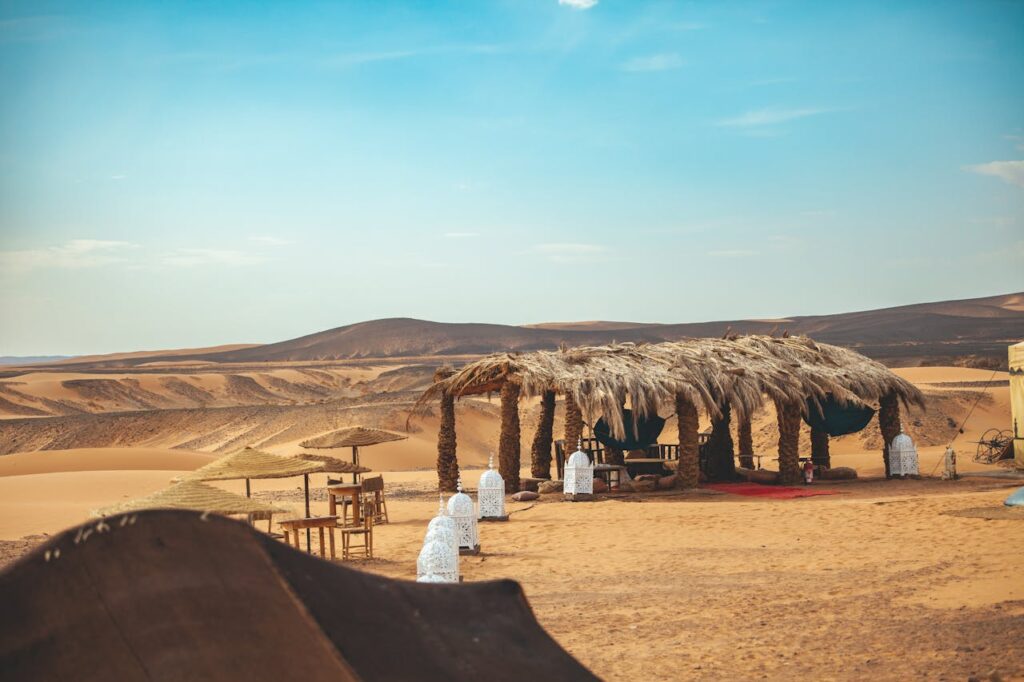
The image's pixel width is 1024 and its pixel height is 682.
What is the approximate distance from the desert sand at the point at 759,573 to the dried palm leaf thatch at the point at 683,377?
2081 mm

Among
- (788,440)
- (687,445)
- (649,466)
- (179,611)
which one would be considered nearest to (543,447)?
(649,466)

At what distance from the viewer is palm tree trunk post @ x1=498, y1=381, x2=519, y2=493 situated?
2147 cm

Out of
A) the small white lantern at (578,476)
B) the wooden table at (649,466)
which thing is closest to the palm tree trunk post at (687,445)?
the wooden table at (649,466)

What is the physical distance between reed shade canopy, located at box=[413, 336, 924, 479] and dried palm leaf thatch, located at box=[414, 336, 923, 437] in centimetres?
2

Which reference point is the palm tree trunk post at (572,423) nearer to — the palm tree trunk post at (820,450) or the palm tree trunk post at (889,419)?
the palm tree trunk post at (820,450)

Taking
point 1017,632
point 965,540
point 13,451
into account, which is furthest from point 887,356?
point 1017,632

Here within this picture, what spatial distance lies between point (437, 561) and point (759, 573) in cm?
424

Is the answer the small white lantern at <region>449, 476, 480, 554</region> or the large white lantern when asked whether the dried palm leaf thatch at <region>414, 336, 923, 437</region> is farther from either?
the small white lantern at <region>449, 476, 480, 554</region>

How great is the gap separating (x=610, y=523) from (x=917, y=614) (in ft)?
24.8

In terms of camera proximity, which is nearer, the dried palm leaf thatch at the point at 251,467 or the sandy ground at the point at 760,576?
the sandy ground at the point at 760,576

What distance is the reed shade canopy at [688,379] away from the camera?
813 inches

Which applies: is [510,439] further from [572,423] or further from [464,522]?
[464,522]

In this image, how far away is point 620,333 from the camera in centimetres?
12812

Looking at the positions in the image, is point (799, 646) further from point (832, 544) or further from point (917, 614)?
point (832, 544)
